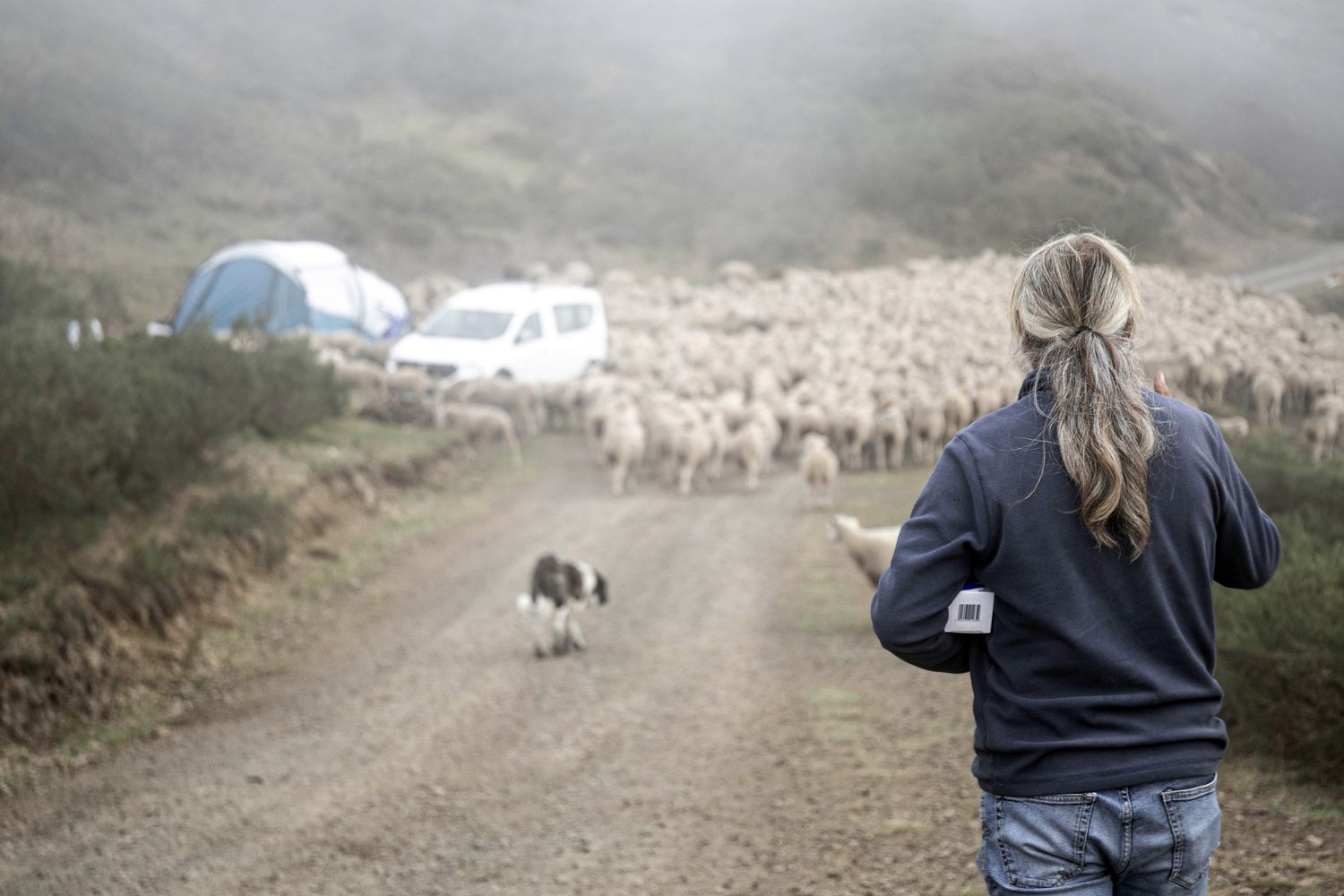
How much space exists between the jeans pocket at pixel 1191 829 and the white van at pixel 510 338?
17.8 m

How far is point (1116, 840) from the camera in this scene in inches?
86.4

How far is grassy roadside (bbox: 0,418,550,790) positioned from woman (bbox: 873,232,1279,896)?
6668 mm

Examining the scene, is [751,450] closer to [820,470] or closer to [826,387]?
[820,470]

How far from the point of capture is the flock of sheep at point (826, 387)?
1603 centimetres

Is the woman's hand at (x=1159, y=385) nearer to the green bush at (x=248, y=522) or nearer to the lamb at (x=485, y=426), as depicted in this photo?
Result: the green bush at (x=248, y=522)

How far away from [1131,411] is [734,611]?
26.0 feet

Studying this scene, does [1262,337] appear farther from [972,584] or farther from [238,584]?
[972,584]

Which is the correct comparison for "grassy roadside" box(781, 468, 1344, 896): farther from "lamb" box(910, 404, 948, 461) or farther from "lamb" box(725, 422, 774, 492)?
"lamb" box(910, 404, 948, 461)

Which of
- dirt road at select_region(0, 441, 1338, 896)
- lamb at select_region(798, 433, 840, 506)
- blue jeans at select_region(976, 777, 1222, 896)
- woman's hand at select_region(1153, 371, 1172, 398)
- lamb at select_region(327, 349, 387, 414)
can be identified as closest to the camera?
blue jeans at select_region(976, 777, 1222, 896)

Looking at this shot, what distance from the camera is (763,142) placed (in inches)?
2168

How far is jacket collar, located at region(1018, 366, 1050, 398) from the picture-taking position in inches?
94.7

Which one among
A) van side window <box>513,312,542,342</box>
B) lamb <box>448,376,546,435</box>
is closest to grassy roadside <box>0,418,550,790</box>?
lamb <box>448,376,546,435</box>

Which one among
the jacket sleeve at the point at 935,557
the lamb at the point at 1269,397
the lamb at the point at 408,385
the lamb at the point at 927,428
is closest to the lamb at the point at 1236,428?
the lamb at the point at 1269,397

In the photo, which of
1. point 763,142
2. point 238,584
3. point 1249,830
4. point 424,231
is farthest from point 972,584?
point 763,142
